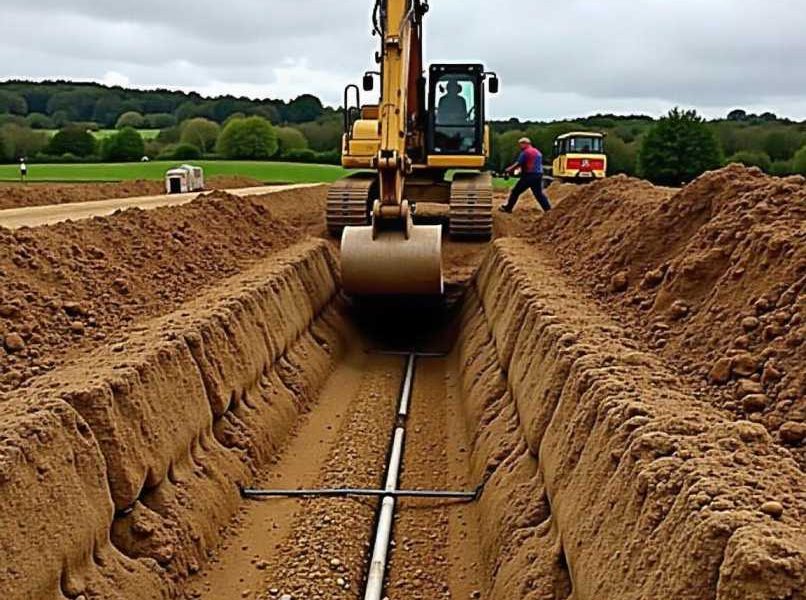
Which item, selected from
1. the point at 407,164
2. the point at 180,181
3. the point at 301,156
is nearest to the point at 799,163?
the point at 180,181

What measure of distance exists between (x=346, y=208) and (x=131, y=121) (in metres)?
69.8

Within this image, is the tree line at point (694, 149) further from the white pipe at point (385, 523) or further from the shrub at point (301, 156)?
the white pipe at point (385, 523)

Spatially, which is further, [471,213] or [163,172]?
[163,172]

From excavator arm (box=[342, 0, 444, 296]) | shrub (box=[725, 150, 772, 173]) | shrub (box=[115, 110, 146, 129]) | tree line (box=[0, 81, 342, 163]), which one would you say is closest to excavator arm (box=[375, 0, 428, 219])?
excavator arm (box=[342, 0, 444, 296])

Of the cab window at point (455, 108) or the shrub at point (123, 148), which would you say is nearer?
the cab window at point (455, 108)

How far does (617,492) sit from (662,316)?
12.2ft

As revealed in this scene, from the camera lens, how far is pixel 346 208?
55.9ft

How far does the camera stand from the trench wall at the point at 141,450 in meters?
5.05

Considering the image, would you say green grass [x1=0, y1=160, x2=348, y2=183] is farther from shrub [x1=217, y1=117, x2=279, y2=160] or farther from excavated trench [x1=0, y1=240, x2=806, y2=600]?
excavated trench [x1=0, y1=240, x2=806, y2=600]

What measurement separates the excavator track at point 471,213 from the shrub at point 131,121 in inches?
2683

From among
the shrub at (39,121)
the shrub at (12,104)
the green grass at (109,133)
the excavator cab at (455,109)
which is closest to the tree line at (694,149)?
the excavator cab at (455,109)

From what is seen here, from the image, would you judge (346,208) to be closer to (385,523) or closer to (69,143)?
(385,523)

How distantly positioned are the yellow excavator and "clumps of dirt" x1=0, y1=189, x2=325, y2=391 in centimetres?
165

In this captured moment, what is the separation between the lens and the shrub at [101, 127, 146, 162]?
59.0m
